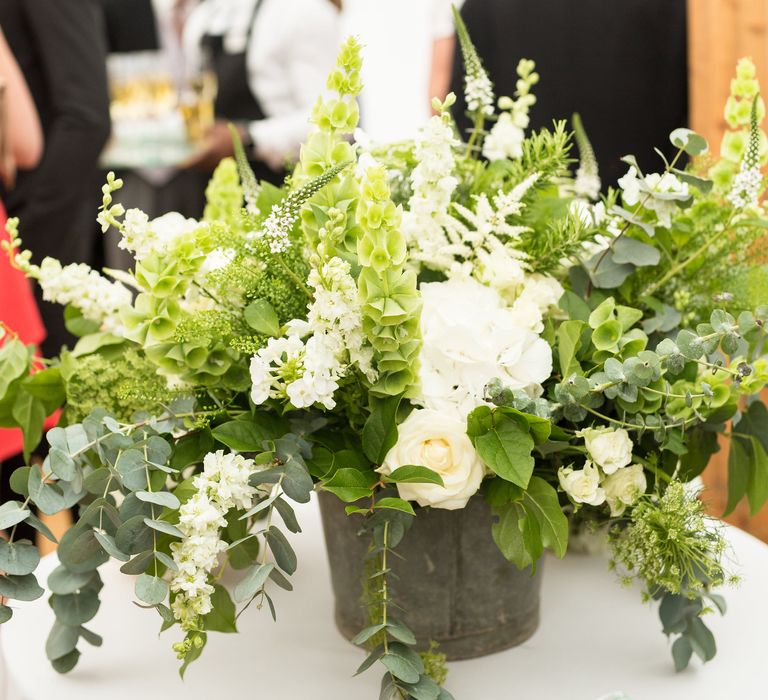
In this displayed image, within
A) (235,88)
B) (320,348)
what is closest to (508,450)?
(320,348)

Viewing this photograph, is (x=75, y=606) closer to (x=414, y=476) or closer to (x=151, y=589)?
(x=151, y=589)

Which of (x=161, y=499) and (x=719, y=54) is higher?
(x=161, y=499)

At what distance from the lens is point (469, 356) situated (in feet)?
2.36

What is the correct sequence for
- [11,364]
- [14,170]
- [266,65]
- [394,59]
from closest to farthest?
[11,364]
[14,170]
[266,65]
[394,59]

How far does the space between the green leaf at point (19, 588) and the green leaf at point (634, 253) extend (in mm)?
541

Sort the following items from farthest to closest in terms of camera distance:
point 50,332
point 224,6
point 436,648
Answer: point 224,6
point 50,332
point 436,648

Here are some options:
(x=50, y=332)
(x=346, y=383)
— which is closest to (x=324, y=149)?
(x=346, y=383)

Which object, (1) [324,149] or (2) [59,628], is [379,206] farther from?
(2) [59,628]

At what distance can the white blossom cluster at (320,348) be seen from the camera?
64cm

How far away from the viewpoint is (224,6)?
9.32 ft

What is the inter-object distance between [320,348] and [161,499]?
0.52ft

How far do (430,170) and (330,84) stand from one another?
4.1 inches

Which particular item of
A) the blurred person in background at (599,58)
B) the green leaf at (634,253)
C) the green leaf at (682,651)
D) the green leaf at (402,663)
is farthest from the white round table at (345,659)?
the blurred person in background at (599,58)

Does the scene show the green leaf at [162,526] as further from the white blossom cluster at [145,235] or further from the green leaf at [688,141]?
the green leaf at [688,141]
